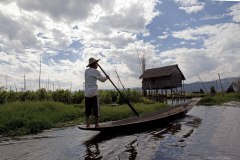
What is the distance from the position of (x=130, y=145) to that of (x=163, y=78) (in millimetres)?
27673

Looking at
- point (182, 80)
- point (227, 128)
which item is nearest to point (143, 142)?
point (227, 128)

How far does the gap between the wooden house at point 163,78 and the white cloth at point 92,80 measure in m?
25.0

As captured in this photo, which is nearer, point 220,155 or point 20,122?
point 220,155

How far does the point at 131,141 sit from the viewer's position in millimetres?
7191

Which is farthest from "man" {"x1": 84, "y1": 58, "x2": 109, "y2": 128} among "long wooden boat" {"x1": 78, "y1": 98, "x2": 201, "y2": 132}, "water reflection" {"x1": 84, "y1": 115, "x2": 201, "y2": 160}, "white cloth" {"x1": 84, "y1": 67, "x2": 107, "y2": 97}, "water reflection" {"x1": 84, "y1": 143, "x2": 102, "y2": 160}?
"water reflection" {"x1": 84, "y1": 143, "x2": 102, "y2": 160}

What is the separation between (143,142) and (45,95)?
36.2ft

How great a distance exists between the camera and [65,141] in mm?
7363

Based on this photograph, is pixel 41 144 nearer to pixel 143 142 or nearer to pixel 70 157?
pixel 70 157

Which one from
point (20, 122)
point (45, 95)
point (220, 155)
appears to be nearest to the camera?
point (220, 155)

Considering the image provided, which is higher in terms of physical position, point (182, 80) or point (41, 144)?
point (182, 80)

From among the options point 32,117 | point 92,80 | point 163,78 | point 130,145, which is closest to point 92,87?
point 92,80

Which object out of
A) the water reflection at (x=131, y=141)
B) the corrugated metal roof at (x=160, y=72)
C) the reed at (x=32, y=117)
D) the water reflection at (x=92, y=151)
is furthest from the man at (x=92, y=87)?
the corrugated metal roof at (x=160, y=72)

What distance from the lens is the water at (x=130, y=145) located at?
18.8 feet

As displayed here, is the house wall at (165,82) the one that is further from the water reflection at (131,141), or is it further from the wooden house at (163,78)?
the water reflection at (131,141)
